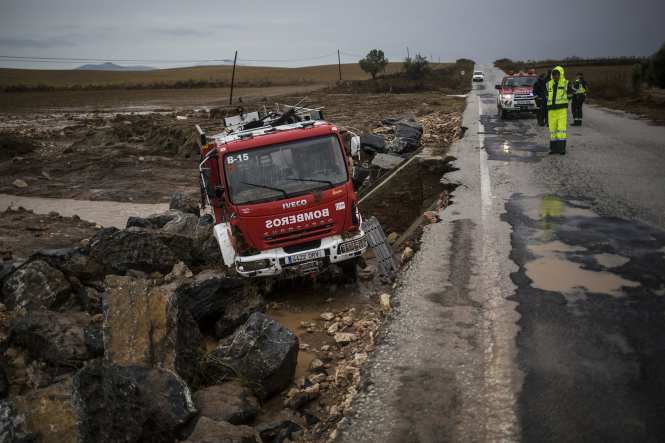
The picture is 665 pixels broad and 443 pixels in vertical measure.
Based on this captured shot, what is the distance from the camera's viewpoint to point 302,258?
7539 mm

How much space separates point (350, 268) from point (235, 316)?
7.48 feet

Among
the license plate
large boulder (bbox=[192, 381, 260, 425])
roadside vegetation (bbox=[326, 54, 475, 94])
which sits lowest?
large boulder (bbox=[192, 381, 260, 425])

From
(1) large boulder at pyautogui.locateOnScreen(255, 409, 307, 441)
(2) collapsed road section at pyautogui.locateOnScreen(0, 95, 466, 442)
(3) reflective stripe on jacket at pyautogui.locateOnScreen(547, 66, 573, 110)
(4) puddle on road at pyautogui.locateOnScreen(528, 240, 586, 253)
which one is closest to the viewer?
(2) collapsed road section at pyautogui.locateOnScreen(0, 95, 466, 442)

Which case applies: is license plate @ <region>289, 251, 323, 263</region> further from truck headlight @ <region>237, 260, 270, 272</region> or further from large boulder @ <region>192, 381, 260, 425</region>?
large boulder @ <region>192, 381, 260, 425</region>

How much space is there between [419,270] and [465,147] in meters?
8.20

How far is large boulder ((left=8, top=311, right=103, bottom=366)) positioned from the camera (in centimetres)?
552

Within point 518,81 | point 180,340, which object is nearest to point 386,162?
point 180,340

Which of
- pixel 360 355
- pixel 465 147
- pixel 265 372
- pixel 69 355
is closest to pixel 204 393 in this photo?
pixel 265 372

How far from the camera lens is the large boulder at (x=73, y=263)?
25.7 ft

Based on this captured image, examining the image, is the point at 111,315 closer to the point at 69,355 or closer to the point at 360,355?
the point at 69,355

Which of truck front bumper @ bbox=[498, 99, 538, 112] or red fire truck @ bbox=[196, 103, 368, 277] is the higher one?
truck front bumper @ bbox=[498, 99, 538, 112]

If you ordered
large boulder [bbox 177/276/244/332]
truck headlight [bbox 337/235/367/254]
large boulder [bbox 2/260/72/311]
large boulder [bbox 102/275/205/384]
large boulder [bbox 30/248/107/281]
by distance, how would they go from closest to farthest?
large boulder [bbox 102/275/205/384] → large boulder [bbox 177/276/244/332] → large boulder [bbox 2/260/72/311] → truck headlight [bbox 337/235/367/254] → large boulder [bbox 30/248/107/281]

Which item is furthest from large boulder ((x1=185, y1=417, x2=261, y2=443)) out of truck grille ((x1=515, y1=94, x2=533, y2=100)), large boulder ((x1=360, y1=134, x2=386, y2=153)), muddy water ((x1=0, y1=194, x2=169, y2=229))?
truck grille ((x1=515, y1=94, x2=533, y2=100))

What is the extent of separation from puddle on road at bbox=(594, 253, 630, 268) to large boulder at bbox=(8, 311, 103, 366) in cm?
544
